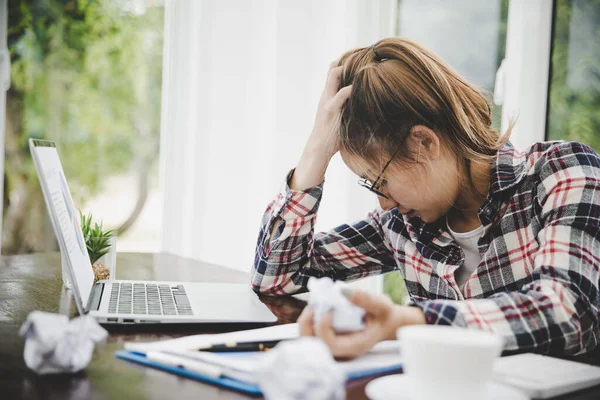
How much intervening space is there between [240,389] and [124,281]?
2.27 feet

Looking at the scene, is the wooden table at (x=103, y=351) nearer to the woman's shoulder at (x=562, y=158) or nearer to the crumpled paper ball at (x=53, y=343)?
the crumpled paper ball at (x=53, y=343)

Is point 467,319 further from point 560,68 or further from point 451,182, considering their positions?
point 560,68

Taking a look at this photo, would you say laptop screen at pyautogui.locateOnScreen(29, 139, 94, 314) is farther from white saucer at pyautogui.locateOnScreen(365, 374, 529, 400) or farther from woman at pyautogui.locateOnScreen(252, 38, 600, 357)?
white saucer at pyautogui.locateOnScreen(365, 374, 529, 400)

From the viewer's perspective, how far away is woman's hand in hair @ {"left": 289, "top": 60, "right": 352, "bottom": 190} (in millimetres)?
1260

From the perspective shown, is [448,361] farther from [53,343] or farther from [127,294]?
[127,294]

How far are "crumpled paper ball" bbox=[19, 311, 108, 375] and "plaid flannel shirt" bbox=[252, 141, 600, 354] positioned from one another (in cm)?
38

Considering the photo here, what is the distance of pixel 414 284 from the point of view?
1.31 m

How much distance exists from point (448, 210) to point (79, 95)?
6.63ft

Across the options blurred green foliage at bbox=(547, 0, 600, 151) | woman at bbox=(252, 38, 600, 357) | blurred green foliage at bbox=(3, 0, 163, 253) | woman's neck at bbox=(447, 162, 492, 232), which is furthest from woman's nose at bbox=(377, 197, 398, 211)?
blurred green foliage at bbox=(3, 0, 163, 253)

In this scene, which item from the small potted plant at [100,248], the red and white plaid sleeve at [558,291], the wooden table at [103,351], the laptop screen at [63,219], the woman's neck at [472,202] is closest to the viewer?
the wooden table at [103,351]

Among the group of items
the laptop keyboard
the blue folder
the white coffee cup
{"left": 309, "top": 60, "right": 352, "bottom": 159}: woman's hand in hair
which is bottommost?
the laptop keyboard

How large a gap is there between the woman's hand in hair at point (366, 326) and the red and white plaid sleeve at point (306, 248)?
0.57m

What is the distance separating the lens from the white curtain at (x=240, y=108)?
2.64 meters

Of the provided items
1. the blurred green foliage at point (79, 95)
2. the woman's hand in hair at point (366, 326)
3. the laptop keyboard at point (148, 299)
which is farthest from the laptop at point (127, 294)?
the blurred green foliage at point (79, 95)
